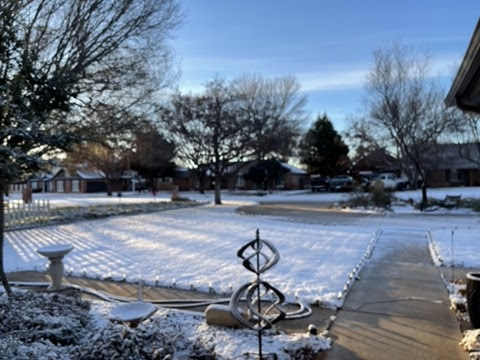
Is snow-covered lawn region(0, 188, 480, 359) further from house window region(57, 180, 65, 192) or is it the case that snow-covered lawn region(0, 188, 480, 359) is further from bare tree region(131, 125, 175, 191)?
house window region(57, 180, 65, 192)

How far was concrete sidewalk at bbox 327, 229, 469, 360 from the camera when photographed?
4332mm

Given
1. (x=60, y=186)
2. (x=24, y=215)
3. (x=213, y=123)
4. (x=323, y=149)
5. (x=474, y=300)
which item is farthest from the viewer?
(x=60, y=186)

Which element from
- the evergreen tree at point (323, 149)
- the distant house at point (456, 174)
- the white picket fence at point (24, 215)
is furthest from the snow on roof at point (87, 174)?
the white picket fence at point (24, 215)

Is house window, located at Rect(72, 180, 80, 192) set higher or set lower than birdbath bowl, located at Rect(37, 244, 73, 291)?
higher

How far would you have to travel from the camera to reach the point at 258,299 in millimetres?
4230

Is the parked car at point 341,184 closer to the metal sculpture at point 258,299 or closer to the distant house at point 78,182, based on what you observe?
the distant house at point 78,182

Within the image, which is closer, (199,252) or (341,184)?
(199,252)

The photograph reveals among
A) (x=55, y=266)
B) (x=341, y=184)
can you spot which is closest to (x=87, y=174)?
(x=341, y=184)

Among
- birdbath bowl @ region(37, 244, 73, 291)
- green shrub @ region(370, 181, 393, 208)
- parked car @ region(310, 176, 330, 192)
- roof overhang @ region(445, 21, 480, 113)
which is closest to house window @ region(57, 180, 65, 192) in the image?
parked car @ region(310, 176, 330, 192)

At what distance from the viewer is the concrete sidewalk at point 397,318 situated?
4332 millimetres

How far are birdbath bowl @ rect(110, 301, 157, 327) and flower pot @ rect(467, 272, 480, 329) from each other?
3559mm

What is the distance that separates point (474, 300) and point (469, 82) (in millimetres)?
2411

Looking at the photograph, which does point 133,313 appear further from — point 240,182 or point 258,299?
point 240,182

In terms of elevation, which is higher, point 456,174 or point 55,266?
point 456,174
